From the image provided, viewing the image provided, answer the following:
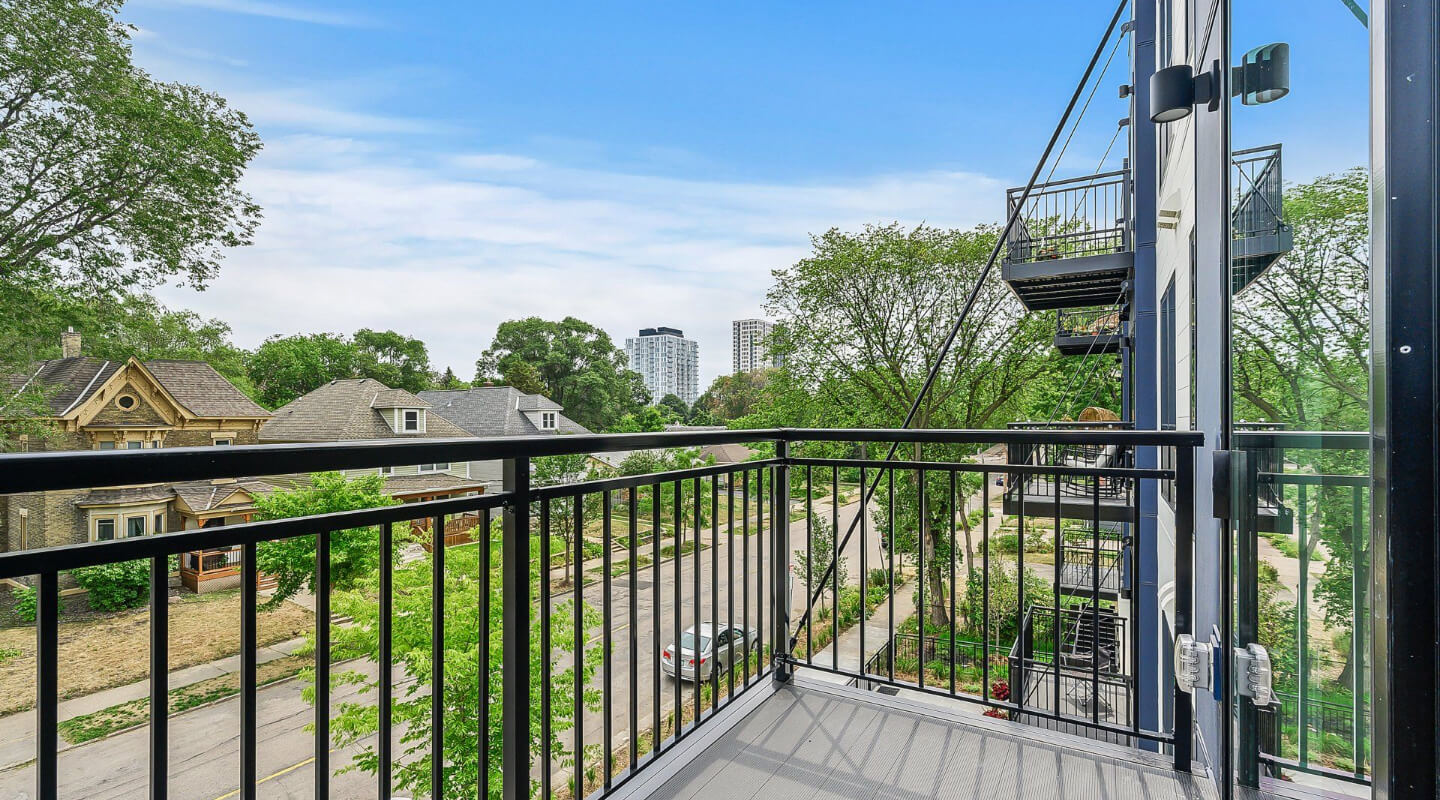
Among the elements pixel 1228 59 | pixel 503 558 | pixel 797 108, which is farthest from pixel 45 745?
pixel 797 108

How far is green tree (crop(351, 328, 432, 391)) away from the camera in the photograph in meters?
21.3

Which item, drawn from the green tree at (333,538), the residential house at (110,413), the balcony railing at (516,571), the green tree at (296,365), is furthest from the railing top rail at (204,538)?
the green tree at (296,365)

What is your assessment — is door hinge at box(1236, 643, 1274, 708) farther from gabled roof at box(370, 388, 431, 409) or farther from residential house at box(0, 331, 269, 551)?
gabled roof at box(370, 388, 431, 409)

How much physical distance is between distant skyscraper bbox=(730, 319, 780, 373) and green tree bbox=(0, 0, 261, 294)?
11577 millimetres

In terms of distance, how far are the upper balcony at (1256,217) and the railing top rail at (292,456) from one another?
1.83 feet

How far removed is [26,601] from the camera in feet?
2.35

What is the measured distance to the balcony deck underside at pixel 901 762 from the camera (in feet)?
4.95

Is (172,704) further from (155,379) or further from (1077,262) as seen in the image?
(155,379)

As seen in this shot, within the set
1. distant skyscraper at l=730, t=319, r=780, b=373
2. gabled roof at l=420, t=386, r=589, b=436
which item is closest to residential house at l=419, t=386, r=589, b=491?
gabled roof at l=420, t=386, r=589, b=436

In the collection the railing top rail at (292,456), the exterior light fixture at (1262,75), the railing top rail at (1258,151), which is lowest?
the railing top rail at (292,456)

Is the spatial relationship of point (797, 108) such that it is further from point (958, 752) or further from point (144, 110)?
point (958, 752)

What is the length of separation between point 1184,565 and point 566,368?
80.4 ft

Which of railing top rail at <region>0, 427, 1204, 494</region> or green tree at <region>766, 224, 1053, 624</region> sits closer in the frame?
railing top rail at <region>0, 427, 1204, 494</region>

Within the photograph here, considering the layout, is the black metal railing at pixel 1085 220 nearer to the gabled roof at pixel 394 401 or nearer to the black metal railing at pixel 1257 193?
the black metal railing at pixel 1257 193
